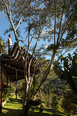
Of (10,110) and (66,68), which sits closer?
(66,68)

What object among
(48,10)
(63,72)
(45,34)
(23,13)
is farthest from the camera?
(45,34)

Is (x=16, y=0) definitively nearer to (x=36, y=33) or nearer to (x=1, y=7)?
(x=1, y=7)

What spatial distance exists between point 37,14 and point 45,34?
2.10 metres

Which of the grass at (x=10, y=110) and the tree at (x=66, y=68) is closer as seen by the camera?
the tree at (x=66, y=68)

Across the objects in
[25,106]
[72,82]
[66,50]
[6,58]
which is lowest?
[25,106]

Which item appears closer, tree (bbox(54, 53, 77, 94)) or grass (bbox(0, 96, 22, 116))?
tree (bbox(54, 53, 77, 94))

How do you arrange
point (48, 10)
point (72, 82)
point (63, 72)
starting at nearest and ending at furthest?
point (72, 82)
point (63, 72)
point (48, 10)

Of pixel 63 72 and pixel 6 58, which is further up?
pixel 6 58

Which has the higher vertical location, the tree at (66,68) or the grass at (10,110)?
the tree at (66,68)

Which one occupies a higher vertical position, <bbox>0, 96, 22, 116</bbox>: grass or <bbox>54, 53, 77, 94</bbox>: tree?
<bbox>54, 53, 77, 94</bbox>: tree

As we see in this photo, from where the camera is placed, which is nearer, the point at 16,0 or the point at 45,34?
the point at 16,0

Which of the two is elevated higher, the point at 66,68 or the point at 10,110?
the point at 66,68

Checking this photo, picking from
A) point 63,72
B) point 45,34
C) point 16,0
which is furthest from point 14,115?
point 16,0

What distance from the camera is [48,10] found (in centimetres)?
779
